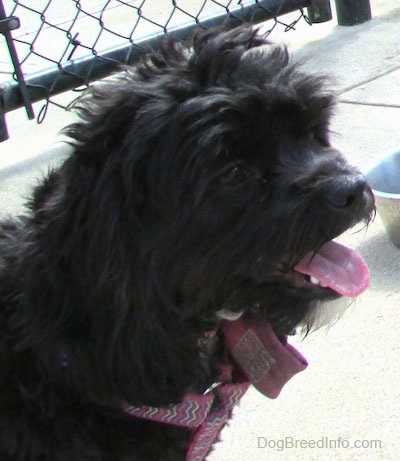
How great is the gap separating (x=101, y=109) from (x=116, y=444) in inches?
27.3

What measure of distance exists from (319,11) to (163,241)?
418cm

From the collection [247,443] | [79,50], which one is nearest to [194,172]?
[247,443]

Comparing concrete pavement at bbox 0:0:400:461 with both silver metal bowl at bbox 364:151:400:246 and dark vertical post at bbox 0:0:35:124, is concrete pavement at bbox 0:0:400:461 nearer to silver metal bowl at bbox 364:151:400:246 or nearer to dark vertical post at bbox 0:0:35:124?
silver metal bowl at bbox 364:151:400:246

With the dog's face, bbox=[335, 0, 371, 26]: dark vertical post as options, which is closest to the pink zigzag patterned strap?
the dog's face

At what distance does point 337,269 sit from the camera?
74.7 inches

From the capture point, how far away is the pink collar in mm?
1912

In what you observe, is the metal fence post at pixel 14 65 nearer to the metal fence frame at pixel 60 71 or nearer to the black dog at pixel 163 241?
the metal fence frame at pixel 60 71

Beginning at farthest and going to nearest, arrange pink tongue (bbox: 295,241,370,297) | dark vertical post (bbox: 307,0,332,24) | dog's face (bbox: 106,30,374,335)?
dark vertical post (bbox: 307,0,332,24), pink tongue (bbox: 295,241,370,297), dog's face (bbox: 106,30,374,335)

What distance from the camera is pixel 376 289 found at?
9.98 ft

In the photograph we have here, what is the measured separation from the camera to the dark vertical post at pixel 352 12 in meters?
5.70

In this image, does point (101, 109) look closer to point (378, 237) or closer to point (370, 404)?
point (370, 404)

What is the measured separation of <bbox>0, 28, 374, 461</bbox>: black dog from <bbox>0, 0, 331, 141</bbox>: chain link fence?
917mm

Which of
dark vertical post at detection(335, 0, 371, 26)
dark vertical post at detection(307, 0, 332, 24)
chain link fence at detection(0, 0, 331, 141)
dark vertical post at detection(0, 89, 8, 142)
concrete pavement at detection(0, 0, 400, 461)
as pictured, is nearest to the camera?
concrete pavement at detection(0, 0, 400, 461)

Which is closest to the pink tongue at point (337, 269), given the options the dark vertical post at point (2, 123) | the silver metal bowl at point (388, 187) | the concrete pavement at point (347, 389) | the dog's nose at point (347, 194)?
the dog's nose at point (347, 194)
